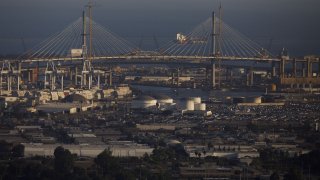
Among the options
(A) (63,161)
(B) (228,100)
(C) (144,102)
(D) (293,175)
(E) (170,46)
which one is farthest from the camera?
(E) (170,46)

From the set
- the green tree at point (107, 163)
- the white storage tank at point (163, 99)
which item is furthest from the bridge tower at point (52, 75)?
the green tree at point (107, 163)

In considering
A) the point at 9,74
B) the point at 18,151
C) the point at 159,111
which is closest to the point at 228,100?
the point at 159,111

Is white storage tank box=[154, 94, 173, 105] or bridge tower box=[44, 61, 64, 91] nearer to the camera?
white storage tank box=[154, 94, 173, 105]

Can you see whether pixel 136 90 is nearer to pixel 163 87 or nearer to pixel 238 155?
pixel 163 87

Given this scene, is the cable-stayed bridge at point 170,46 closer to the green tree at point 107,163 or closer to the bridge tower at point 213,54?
the bridge tower at point 213,54

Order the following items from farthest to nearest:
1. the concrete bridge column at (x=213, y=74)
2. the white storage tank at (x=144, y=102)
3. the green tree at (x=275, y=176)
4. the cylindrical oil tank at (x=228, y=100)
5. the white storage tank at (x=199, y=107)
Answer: the concrete bridge column at (x=213, y=74) → the cylindrical oil tank at (x=228, y=100) → the white storage tank at (x=144, y=102) → the white storage tank at (x=199, y=107) → the green tree at (x=275, y=176)

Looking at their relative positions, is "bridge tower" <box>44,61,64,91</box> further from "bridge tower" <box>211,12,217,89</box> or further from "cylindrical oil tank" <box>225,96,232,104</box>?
"cylindrical oil tank" <box>225,96,232,104</box>

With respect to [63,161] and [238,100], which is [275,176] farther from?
[238,100]

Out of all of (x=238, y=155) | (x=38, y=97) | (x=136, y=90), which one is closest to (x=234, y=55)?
(x=136, y=90)

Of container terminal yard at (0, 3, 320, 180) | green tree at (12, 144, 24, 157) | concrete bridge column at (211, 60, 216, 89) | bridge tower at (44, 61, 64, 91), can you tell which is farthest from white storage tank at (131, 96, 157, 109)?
green tree at (12, 144, 24, 157)
